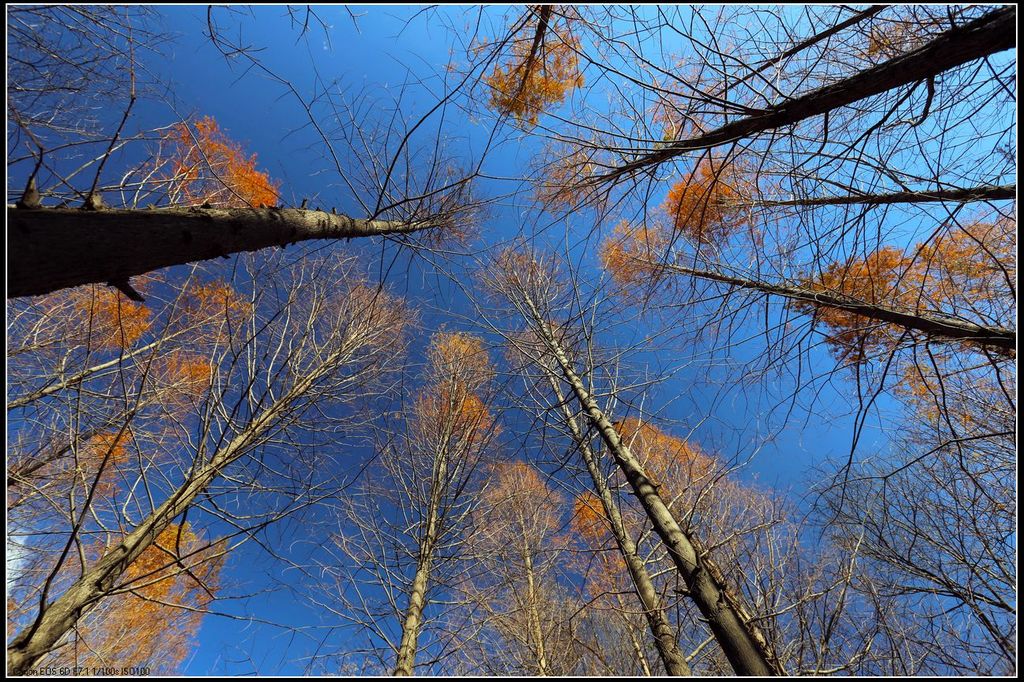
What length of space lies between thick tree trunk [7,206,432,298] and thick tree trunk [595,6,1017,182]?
2.24 metres

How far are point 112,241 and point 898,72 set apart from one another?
3.28 m

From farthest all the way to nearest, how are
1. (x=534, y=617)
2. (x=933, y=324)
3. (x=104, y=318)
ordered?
(x=104, y=318) → (x=534, y=617) → (x=933, y=324)

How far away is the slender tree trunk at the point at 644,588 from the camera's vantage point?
2.75 m

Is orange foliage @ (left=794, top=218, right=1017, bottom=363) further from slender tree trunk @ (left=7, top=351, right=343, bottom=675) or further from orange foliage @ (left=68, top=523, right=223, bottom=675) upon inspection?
orange foliage @ (left=68, top=523, right=223, bottom=675)

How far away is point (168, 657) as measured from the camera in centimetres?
898

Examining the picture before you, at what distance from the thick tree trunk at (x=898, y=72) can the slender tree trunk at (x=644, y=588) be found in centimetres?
237

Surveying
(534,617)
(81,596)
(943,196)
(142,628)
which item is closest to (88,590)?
(81,596)

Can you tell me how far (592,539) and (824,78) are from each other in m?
7.72

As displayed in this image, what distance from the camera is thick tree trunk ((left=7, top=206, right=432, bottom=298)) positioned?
1184 millimetres

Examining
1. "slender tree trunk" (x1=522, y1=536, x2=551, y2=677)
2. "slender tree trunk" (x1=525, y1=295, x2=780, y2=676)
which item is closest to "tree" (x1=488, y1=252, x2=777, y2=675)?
"slender tree trunk" (x1=525, y1=295, x2=780, y2=676)

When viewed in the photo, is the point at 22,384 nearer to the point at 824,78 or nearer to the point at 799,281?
the point at 824,78

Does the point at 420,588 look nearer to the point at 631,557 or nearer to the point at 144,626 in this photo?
the point at 631,557

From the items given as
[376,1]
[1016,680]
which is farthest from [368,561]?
[376,1]

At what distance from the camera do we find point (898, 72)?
5.23 feet
